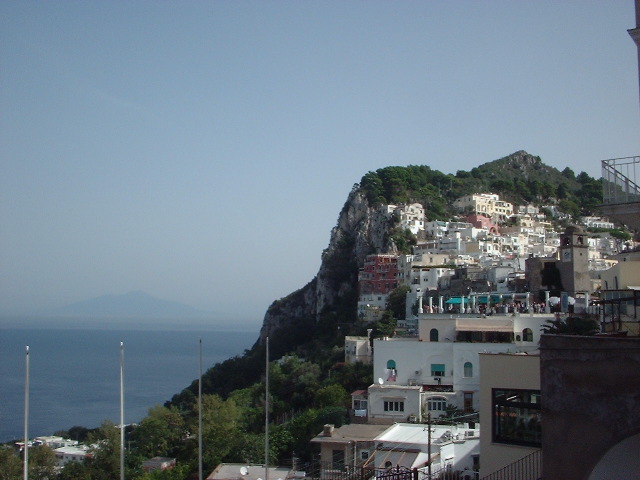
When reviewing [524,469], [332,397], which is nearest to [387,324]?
[332,397]

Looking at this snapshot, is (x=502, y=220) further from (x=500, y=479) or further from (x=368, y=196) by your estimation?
(x=500, y=479)

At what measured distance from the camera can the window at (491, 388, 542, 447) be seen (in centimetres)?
1005

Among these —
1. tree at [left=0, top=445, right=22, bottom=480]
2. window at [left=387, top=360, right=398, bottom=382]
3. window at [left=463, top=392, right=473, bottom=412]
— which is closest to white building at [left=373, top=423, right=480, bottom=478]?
window at [left=463, top=392, right=473, bottom=412]

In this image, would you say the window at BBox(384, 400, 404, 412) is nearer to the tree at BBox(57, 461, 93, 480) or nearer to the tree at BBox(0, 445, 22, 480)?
the tree at BBox(57, 461, 93, 480)

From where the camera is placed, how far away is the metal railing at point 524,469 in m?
9.76

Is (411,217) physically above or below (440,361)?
above

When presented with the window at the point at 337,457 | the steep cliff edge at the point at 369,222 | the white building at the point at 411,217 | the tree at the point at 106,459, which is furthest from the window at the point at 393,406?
the white building at the point at 411,217

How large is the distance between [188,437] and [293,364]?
15288 millimetres

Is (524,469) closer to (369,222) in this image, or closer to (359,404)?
(359,404)

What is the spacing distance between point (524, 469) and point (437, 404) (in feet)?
68.4

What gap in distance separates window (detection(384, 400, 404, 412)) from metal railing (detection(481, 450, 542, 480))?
1961 centimetres

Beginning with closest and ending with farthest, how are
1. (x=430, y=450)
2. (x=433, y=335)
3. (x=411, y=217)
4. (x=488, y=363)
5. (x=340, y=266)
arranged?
1. (x=488, y=363)
2. (x=430, y=450)
3. (x=433, y=335)
4. (x=411, y=217)
5. (x=340, y=266)

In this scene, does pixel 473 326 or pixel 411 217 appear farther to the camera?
pixel 411 217

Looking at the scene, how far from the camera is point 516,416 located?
34.0ft
